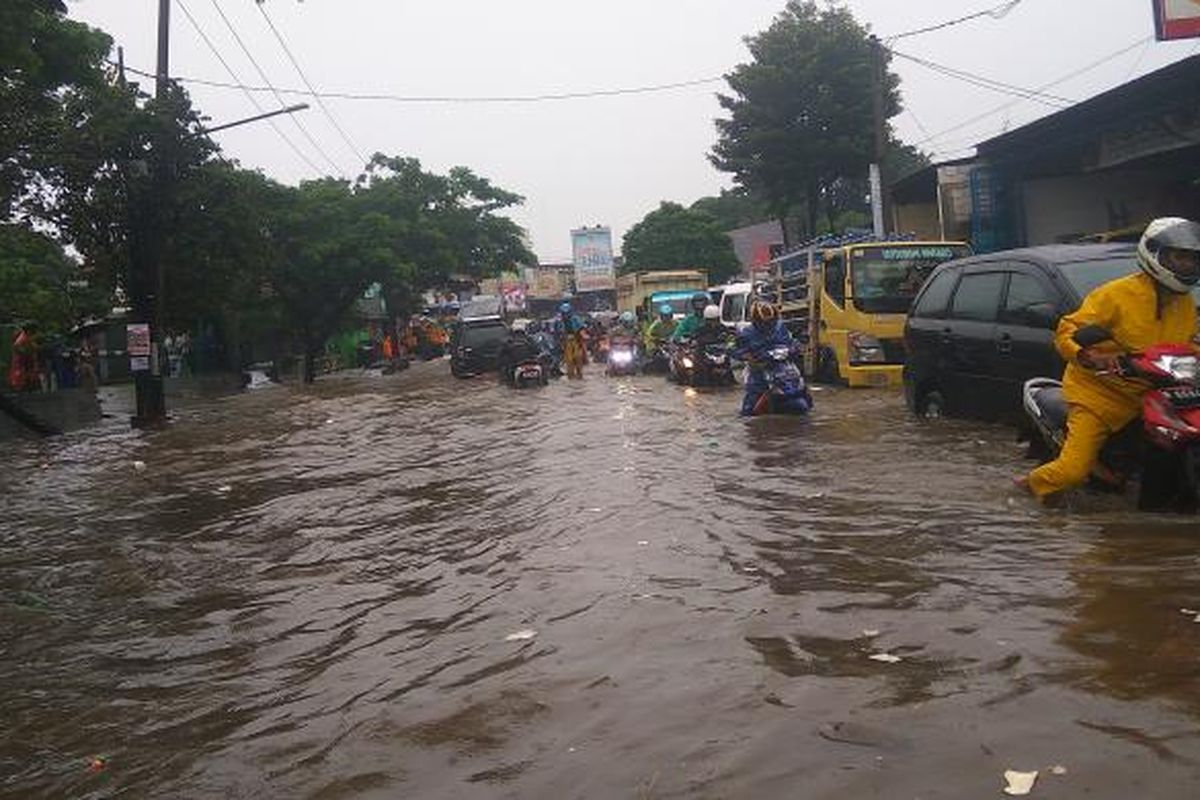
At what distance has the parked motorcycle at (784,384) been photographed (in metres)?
11.2

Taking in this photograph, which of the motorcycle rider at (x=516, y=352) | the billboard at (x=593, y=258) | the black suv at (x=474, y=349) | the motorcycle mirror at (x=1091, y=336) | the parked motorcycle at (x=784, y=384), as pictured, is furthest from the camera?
the billboard at (x=593, y=258)

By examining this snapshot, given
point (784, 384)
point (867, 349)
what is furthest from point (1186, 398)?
point (867, 349)

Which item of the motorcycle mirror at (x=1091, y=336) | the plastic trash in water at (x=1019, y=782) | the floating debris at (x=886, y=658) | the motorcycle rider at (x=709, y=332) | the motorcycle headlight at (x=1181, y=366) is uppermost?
the motorcycle rider at (x=709, y=332)

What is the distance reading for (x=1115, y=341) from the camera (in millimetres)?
5203

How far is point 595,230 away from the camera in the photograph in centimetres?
6875

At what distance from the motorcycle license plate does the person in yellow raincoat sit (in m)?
0.22

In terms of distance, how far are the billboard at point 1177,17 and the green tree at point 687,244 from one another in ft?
141

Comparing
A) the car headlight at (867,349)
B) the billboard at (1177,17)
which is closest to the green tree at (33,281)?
the car headlight at (867,349)

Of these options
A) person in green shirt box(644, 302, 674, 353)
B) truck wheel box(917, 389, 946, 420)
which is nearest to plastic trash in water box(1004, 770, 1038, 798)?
truck wheel box(917, 389, 946, 420)

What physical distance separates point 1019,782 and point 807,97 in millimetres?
30220

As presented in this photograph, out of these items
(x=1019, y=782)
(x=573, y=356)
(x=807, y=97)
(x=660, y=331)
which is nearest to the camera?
(x=1019, y=782)

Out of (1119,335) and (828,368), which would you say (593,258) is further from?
(1119,335)

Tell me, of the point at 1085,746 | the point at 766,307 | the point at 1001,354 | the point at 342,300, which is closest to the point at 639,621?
the point at 1085,746

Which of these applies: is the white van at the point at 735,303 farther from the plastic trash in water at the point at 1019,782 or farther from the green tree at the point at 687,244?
the green tree at the point at 687,244
